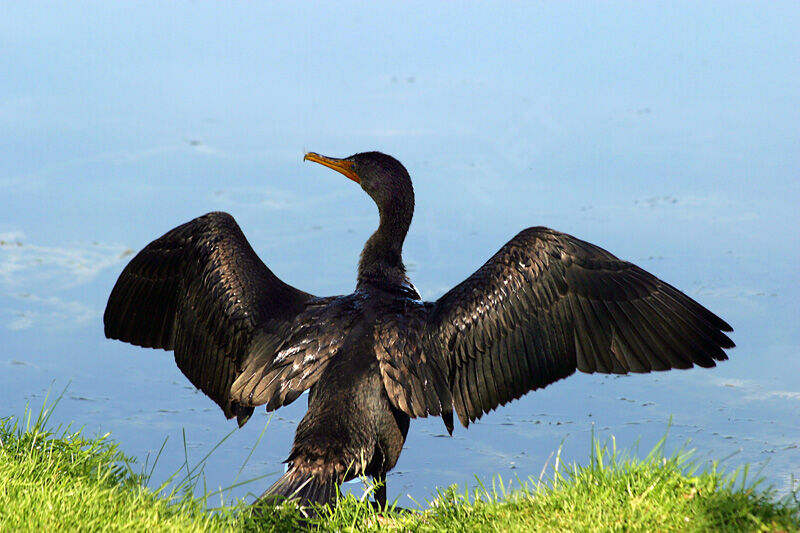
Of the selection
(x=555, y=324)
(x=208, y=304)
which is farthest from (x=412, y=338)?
(x=208, y=304)

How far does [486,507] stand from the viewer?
4.15 metres

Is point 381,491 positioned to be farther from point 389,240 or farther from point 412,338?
point 389,240

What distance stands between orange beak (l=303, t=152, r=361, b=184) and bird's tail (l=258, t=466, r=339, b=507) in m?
2.19

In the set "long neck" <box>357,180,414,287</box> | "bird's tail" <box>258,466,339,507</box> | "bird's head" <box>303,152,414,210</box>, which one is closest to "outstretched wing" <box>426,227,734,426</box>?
"long neck" <box>357,180,414,287</box>

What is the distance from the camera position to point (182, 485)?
4.29 meters

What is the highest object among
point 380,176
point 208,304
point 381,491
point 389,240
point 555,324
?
point 380,176

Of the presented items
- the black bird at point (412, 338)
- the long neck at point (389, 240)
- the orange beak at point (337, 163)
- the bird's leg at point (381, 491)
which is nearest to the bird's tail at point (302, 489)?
the black bird at point (412, 338)

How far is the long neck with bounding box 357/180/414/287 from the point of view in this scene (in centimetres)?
556

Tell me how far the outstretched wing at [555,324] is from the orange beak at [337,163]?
1.33 m

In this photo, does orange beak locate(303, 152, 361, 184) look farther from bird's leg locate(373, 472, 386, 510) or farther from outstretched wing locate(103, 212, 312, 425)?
bird's leg locate(373, 472, 386, 510)

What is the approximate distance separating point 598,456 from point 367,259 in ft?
6.80

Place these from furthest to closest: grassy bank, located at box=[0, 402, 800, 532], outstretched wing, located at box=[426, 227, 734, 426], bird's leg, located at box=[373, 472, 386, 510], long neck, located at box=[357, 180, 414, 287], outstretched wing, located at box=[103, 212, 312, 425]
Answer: long neck, located at box=[357, 180, 414, 287] < outstretched wing, located at box=[103, 212, 312, 425] < outstretched wing, located at box=[426, 227, 734, 426] < bird's leg, located at box=[373, 472, 386, 510] < grassy bank, located at box=[0, 402, 800, 532]

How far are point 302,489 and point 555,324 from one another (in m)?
1.69

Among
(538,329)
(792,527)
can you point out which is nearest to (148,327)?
(538,329)
